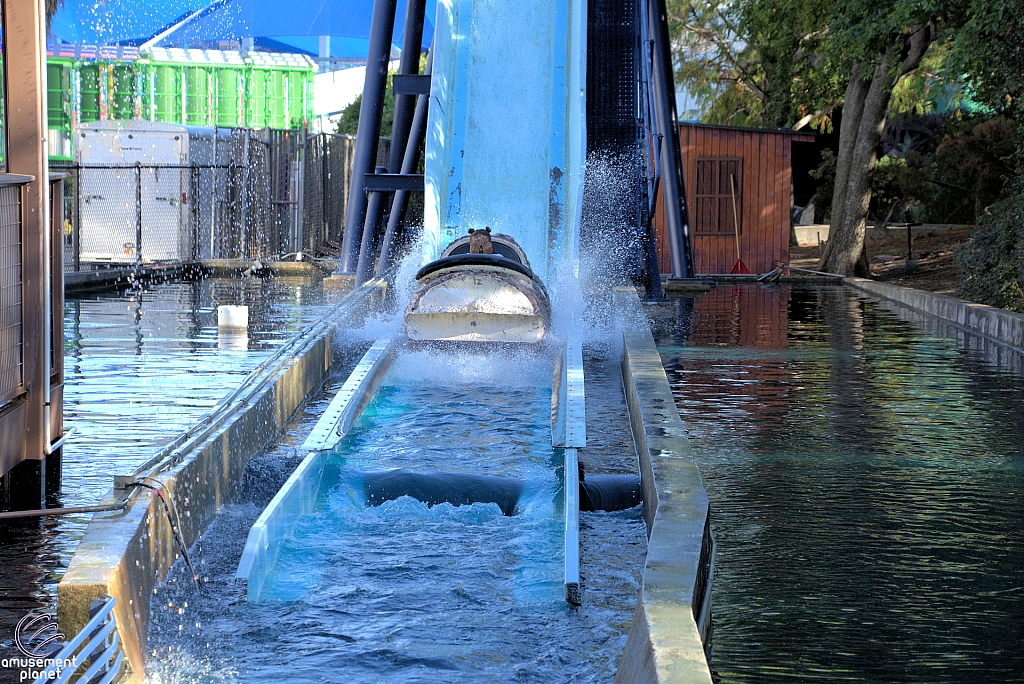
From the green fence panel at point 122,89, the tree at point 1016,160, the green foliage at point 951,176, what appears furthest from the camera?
the green fence panel at point 122,89

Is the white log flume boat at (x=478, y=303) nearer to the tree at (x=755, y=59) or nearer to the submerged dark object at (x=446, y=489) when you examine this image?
the submerged dark object at (x=446, y=489)

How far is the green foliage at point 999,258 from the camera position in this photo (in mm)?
14536

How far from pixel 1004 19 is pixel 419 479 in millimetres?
10311

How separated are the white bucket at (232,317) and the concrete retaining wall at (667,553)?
497 cm

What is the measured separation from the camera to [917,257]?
25.7 m

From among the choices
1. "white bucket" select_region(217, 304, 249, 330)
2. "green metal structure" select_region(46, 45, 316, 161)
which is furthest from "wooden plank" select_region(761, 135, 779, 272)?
"green metal structure" select_region(46, 45, 316, 161)

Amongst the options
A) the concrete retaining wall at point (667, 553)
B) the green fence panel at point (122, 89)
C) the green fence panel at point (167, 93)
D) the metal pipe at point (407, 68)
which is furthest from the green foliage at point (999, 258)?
the green fence panel at point (167, 93)

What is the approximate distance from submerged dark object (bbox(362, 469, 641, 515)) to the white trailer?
12631 mm

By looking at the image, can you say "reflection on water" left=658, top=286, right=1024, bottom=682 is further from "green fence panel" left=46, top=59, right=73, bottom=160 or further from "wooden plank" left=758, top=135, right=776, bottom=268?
"green fence panel" left=46, top=59, right=73, bottom=160

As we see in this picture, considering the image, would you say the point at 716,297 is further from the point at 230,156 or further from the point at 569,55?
the point at 230,156

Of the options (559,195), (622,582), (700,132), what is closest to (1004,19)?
(559,195)

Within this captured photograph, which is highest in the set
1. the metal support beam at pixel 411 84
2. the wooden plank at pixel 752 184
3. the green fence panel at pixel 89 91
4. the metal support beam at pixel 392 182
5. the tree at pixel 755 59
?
the green fence panel at pixel 89 91

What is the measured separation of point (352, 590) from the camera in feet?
16.7

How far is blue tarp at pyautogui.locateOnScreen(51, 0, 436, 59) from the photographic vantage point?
33.5 m
